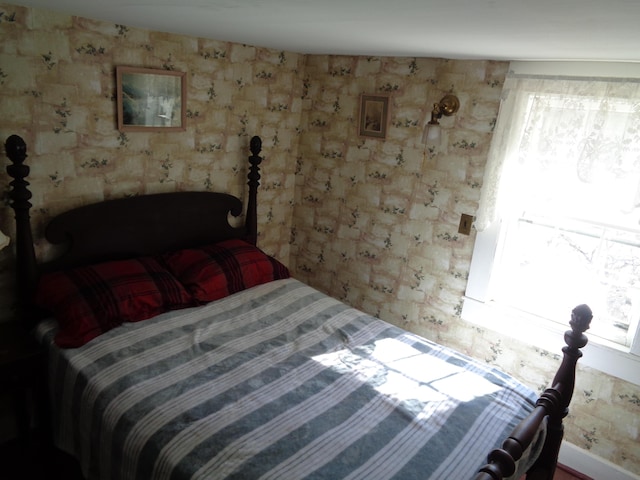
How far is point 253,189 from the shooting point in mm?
3361

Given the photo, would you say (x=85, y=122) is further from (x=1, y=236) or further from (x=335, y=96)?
(x=335, y=96)

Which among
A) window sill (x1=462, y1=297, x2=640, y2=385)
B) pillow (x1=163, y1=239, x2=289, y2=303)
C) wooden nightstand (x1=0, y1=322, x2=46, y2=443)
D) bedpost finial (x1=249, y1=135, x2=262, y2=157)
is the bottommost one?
wooden nightstand (x1=0, y1=322, x2=46, y2=443)

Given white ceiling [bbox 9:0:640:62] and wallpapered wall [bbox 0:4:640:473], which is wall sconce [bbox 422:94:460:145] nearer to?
wallpapered wall [bbox 0:4:640:473]

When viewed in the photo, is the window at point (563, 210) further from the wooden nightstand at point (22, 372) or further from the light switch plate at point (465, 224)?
the wooden nightstand at point (22, 372)

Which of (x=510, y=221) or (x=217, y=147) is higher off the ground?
(x=217, y=147)

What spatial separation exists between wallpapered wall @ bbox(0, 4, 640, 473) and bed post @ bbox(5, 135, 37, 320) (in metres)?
0.11

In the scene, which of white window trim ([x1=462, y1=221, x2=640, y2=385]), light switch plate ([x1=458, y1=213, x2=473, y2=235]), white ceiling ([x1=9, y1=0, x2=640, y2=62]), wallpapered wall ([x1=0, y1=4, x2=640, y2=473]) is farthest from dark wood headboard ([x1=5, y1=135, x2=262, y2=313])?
white window trim ([x1=462, y1=221, x2=640, y2=385])

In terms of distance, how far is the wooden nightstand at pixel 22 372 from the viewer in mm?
2096

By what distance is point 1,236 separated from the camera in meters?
2.03

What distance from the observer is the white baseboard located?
8.48 ft

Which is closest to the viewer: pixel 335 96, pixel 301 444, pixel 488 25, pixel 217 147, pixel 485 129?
pixel 488 25

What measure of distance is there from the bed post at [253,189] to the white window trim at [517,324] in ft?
5.14

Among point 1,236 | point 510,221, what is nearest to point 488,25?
point 510,221

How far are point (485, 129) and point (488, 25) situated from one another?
1363mm
